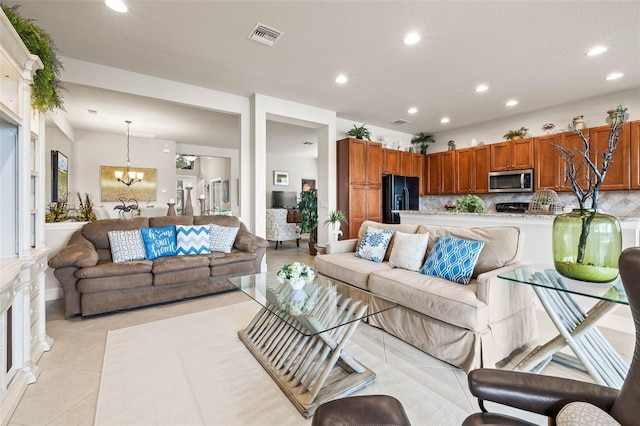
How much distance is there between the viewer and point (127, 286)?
2930mm

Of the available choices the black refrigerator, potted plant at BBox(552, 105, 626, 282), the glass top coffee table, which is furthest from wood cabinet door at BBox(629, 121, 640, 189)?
the glass top coffee table

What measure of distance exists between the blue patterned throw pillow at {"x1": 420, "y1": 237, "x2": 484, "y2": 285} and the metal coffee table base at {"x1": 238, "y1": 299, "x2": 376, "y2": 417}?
93 cm

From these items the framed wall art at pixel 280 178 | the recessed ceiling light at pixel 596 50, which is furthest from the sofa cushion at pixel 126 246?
the framed wall art at pixel 280 178

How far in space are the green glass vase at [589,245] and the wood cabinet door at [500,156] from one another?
14.3 feet

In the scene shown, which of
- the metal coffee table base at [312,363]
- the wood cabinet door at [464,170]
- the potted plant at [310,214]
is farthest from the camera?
the potted plant at [310,214]

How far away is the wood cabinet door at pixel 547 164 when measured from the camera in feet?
15.9

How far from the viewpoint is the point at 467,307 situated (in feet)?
6.23

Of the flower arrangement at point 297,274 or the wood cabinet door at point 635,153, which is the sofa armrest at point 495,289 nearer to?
the flower arrangement at point 297,274

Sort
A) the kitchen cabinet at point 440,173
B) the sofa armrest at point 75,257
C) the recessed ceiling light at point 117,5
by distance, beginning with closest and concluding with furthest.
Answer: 1. the recessed ceiling light at point 117,5
2. the sofa armrest at point 75,257
3. the kitchen cabinet at point 440,173

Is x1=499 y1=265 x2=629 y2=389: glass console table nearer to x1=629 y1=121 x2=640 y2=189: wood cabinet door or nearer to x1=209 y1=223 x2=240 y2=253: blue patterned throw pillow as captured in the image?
x1=209 y1=223 x2=240 y2=253: blue patterned throw pillow

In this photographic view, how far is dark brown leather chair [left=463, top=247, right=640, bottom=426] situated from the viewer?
84 centimetres

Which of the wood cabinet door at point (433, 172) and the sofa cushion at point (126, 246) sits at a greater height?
the wood cabinet door at point (433, 172)

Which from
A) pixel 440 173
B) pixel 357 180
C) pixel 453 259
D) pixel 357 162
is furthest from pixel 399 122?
pixel 453 259

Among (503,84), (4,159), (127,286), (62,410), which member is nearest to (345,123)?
(503,84)
